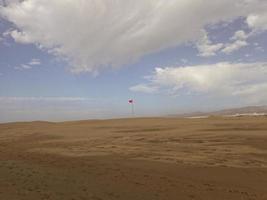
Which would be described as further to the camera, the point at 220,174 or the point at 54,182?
the point at 220,174

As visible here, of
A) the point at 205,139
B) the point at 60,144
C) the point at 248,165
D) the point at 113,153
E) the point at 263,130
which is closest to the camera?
the point at 248,165

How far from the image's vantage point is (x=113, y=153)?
16.5m

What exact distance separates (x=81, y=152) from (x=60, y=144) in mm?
4370

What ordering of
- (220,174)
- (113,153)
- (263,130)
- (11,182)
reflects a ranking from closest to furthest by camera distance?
(11,182), (220,174), (113,153), (263,130)

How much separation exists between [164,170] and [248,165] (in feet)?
9.50

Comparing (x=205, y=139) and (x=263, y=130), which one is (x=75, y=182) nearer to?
(x=205, y=139)

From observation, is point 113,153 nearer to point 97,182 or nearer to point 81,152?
point 81,152

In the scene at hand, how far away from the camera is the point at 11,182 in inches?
392

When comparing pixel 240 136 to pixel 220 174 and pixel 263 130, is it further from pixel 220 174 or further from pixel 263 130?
pixel 220 174

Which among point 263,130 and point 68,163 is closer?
point 68,163

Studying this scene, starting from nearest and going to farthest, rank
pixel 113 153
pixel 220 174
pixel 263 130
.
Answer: pixel 220 174
pixel 113 153
pixel 263 130

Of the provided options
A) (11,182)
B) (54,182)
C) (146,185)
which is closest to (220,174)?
(146,185)

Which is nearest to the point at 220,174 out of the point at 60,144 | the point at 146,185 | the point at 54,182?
the point at 146,185

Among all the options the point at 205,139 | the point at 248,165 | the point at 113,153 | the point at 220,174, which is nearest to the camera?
the point at 220,174
